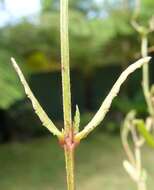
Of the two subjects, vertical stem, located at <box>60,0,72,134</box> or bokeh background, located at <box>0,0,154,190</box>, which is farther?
bokeh background, located at <box>0,0,154,190</box>

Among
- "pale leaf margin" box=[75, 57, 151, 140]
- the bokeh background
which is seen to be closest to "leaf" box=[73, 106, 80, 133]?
"pale leaf margin" box=[75, 57, 151, 140]

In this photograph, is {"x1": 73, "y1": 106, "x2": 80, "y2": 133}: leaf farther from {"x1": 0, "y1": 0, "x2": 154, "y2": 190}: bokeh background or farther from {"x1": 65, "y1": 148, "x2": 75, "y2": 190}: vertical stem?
{"x1": 0, "y1": 0, "x2": 154, "y2": 190}: bokeh background

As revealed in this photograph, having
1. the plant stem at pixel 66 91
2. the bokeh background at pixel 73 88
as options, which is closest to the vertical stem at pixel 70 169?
the plant stem at pixel 66 91

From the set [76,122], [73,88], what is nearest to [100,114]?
[76,122]

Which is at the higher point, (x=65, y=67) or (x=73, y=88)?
(x=73, y=88)

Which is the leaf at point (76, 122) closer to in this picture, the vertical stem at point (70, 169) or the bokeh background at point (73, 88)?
the vertical stem at point (70, 169)

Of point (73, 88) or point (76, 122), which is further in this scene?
point (73, 88)

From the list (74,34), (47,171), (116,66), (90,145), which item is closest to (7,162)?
(47,171)

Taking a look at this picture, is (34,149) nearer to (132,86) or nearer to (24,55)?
(24,55)

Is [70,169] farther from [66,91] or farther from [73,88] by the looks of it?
[73,88]

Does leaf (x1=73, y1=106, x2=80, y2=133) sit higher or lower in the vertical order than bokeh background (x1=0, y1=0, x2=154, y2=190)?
lower
